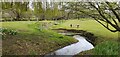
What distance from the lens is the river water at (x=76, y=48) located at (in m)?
4.79

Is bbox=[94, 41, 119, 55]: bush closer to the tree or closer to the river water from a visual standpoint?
the river water

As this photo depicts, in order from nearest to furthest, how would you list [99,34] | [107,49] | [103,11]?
[107,49] < [99,34] < [103,11]

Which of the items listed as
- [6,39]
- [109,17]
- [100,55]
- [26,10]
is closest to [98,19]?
A: [109,17]

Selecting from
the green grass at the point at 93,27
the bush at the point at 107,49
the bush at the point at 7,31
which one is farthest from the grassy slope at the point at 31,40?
the bush at the point at 107,49

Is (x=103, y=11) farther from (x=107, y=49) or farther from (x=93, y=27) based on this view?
(x=107, y=49)

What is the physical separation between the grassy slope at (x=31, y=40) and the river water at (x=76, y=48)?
110 millimetres

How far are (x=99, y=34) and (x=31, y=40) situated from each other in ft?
4.97

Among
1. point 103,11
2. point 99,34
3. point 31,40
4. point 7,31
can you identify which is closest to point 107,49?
point 99,34

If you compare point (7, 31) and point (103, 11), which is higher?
point (103, 11)

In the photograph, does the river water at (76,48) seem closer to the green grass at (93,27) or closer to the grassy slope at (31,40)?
the grassy slope at (31,40)

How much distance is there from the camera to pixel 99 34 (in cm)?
492

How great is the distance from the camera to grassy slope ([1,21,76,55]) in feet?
15.0

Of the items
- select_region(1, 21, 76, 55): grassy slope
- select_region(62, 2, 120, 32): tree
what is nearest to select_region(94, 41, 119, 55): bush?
select_region(62, 2, 120, 32): tree

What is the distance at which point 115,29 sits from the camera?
5246mm
